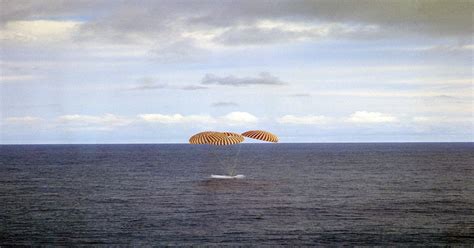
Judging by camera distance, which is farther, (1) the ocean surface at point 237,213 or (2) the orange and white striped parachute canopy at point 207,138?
(2) the orange and white striped parachute canopy at point 207,138

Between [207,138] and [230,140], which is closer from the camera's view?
[230,140]

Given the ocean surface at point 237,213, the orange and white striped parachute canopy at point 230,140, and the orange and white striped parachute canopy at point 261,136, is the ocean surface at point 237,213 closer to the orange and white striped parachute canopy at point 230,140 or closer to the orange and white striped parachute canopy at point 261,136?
the orange and white striped parachute canopy at point 230,140

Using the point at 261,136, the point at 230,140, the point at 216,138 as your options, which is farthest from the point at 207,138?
the point at 261,136

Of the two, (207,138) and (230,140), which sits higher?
(207,138)

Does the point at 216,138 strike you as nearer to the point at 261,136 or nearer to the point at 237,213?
the point at 261,136

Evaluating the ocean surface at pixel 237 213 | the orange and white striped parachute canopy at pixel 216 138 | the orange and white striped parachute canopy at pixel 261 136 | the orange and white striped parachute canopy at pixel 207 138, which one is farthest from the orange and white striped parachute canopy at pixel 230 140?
the ocean surface at pixel 237 213

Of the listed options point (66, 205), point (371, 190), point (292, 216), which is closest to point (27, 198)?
point (66, 205)

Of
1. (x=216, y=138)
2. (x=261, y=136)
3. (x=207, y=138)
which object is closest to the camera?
(x=261, y=136)

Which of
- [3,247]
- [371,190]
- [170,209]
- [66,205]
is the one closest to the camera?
→ [3,247]

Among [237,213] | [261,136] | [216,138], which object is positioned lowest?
[237,213]

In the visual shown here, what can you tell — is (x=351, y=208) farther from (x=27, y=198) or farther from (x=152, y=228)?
(x=27, y=198)

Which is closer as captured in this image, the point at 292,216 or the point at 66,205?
the point at 292,216
